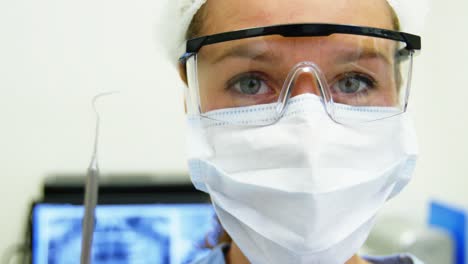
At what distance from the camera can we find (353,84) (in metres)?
0.75

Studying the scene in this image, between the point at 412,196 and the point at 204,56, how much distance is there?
5.12ft

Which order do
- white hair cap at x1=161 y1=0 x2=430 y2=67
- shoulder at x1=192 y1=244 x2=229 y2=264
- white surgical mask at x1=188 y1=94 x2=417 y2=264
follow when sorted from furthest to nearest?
1. shoulder at x1=192 y1=244 x2=229 y2=264
2. white hair cap at x1=161 y1=0 x2=430 y2=67
3. white surgical mask at x1=188 y1=94 x2=417 y2=264

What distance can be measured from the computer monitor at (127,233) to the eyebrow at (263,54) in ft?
2.39

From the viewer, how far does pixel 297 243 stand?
0.65 metres

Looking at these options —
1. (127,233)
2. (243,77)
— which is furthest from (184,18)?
(127,233)

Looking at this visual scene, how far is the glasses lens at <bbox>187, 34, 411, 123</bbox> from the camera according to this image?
27.1 inches

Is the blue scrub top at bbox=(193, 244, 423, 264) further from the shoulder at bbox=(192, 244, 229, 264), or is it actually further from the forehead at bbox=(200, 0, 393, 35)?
the forehead at bbox=(200, 0, 393, 35)

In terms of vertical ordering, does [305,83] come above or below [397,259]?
above

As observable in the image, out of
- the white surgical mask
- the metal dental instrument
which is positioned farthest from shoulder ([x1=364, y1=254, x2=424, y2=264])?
the metal dental instrument

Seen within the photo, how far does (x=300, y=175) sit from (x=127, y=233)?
901 millimetres

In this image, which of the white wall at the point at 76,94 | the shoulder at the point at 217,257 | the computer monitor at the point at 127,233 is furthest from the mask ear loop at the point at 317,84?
the white wall at the point at 76,94

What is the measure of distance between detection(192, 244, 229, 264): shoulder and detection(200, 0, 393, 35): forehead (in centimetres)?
48

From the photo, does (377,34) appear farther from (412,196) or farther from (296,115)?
(412,196)

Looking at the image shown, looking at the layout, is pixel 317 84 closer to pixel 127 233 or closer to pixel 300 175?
pixel 300 175
